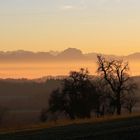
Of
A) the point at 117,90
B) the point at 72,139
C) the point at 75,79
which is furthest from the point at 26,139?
the point at 75,79

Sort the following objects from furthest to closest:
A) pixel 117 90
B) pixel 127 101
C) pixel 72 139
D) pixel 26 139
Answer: pixel 127 101 < pixel 117 90 < pixel 26 139 < pixel 72 139

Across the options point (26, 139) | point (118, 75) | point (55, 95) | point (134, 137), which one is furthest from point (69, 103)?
point (134, 137)

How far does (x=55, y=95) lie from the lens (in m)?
89.1

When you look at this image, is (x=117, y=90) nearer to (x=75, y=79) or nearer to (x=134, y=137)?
(x=75, y=79)

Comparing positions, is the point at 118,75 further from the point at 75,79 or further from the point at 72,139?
the point at 72,139

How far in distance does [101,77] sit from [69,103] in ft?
20.0

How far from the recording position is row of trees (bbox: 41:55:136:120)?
85250 mm

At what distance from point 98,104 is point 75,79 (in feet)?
18.1

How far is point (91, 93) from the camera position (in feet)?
288

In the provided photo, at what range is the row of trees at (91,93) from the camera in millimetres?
85250

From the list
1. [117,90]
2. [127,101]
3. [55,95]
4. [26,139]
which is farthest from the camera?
[127,101]

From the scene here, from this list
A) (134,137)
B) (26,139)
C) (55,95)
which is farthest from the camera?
(55,95)

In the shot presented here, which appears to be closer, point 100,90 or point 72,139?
point 72,139

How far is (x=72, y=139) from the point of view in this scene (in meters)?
28.4
